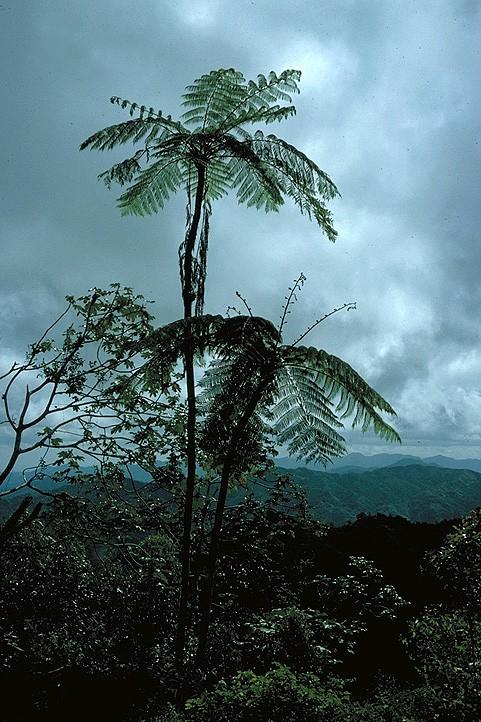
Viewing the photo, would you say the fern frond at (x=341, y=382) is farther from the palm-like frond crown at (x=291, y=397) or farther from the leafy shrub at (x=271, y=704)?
the leafy shrub at (x=271, y=704)

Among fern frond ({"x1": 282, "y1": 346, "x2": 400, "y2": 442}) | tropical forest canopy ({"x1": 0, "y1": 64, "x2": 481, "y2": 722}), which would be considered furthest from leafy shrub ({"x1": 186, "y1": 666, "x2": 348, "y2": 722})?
fern frond ({"x1": 282, "y1": 346, "x2": 400, "y2": 442})

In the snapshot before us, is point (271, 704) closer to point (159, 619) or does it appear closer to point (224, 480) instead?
point (224, 480)

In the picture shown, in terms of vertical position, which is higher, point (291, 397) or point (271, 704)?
point (291, 397)

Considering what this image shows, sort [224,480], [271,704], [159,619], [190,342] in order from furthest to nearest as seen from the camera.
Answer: [159,619], [224,480], [190,342], [271,704]

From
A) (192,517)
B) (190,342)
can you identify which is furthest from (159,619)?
(190,342)

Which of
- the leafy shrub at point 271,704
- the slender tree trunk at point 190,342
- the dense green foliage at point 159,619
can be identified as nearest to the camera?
the leafy shrub at point 271,704

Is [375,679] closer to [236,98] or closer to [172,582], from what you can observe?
[172,582]

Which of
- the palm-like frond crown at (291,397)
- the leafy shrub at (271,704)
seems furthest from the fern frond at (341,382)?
the leafy shrub at (271,704)

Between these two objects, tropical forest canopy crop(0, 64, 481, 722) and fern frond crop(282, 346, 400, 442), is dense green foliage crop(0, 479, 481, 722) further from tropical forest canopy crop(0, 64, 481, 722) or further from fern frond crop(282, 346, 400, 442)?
fern frond crop(282, 346, 400, 442)

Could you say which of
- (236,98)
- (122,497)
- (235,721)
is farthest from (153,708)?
(236,98)

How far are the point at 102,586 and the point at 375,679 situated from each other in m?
10.4

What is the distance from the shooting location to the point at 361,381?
5277 mm

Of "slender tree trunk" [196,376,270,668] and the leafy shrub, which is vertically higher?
"slender tree trunk" [196,376,270,668]

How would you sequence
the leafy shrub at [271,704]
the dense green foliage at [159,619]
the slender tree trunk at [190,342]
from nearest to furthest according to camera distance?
the leafy shrub at [271,704], the slender tree trunk at [190,342], the dense green foliage at [159,619]
